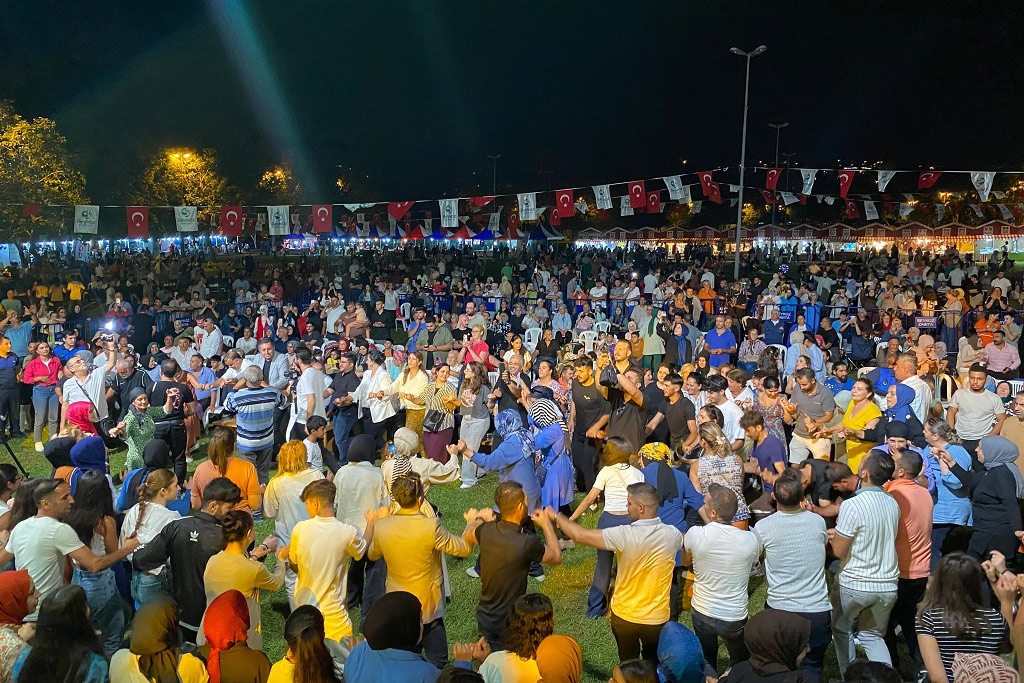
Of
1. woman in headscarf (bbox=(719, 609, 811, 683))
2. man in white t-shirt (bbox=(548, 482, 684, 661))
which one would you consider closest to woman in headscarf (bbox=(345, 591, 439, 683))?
man in white t-shirt (bbox=(548, 482, 684, 661))

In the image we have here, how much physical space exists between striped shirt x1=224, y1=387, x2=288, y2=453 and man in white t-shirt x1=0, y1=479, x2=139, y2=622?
2.83 metres

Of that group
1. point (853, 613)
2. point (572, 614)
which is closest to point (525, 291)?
point (572, 614)

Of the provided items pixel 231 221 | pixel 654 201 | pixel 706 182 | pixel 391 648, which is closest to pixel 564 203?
pixel 654 201

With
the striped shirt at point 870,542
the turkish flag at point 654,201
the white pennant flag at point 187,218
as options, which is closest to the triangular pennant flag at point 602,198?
the turkish flag at point 654,201

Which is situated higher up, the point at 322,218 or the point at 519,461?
the point at 322,218

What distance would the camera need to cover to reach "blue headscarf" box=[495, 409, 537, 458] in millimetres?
6109

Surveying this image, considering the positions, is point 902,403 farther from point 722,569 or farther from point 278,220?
point 278,220

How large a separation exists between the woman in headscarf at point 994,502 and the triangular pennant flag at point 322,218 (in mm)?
21596

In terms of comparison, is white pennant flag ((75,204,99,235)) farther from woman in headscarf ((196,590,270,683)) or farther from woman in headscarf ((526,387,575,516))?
woman in headscarf ((196,590,270,683))

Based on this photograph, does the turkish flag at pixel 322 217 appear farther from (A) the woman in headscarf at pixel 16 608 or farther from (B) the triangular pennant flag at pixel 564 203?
(A) the woman in headscarf at pixel 16 608

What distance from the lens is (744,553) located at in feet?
13.0

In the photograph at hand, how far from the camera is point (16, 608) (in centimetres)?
361

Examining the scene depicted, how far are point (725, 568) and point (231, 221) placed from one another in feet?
73.9

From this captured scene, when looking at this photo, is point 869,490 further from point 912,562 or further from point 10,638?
point 10,638
